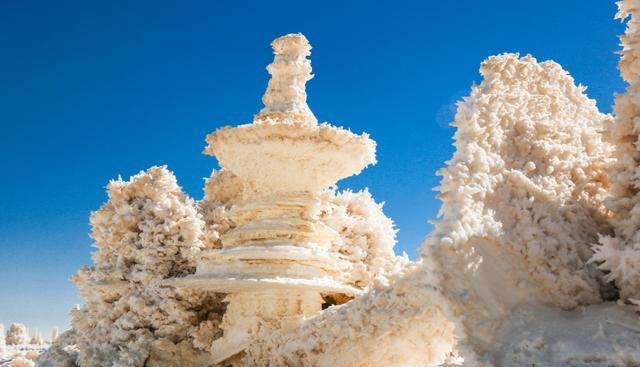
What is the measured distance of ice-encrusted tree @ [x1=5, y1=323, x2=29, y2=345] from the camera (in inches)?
786

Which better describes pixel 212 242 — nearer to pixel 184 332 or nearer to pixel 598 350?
pixel 184 332

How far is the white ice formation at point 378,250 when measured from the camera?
3.24 m

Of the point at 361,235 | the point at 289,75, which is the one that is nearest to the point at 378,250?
the point at 361,235

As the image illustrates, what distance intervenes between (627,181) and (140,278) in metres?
6.49

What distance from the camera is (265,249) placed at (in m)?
6.95

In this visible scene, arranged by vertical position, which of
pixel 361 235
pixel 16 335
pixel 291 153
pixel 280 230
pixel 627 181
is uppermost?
pixel 16 335

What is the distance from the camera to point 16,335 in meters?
20.3

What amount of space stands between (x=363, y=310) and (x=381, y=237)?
9.89ft

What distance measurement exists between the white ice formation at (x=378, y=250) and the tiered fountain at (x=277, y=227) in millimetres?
24

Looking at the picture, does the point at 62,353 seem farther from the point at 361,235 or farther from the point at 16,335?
the point at 16,335

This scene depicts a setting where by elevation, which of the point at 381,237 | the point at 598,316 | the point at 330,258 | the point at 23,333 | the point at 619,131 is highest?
the point at 23,333

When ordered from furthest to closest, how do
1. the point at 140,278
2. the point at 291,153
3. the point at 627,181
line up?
the point at 140,278 < the point at 291,153 < the point at 627,181

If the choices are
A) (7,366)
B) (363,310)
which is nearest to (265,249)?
(363,310)

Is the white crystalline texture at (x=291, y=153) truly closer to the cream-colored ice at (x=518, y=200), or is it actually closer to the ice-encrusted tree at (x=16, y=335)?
the cream-colored ice at (x=518, y=200)
